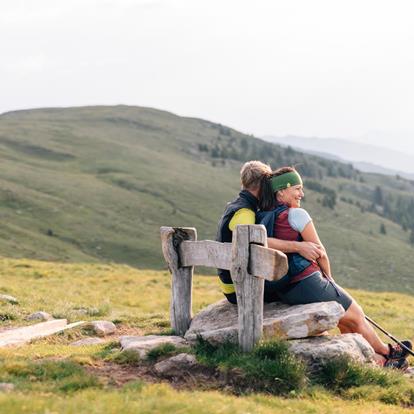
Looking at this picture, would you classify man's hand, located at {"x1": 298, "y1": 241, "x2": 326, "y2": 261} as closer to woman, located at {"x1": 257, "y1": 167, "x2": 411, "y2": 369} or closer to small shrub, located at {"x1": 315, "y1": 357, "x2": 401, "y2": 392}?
woman, located at {"x1": 257, "y1": 167, "x2": 411, "y2": 369}

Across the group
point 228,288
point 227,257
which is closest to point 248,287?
point 227,257

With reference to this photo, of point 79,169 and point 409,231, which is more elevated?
point 79,169

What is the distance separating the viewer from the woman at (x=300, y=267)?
37.4 feet

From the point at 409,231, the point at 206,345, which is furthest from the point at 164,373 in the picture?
the point at 409,231

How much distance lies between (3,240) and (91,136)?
Answer: 104 meters

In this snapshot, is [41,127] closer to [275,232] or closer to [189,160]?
[189,160]

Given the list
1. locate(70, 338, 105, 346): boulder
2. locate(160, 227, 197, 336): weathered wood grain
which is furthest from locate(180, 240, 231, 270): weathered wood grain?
locate(70, 338, 105, 346): boulder

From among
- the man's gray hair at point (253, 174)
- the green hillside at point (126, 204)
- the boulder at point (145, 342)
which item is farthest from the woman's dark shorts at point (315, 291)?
the green hillside at point (126, 204)

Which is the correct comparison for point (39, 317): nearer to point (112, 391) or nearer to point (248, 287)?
point (248, 287)

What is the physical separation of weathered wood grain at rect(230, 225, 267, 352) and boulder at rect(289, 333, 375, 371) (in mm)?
690

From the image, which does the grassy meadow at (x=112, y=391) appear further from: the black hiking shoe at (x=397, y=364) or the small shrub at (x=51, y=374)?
the black hiking shoe at (x=397, y=364)

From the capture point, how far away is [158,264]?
82.2 m

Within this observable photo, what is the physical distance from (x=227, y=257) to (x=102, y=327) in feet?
19.6

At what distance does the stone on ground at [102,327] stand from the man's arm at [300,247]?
630 centimetres
